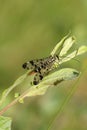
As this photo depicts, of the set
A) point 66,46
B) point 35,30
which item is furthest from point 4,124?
point 35,30

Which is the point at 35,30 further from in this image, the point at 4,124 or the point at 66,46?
the point at 4,124

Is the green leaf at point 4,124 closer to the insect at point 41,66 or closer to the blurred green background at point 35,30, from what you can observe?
A: the insect at point 41,66

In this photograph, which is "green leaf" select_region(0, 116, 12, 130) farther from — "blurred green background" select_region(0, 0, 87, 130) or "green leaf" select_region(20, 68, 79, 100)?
"blurred green background" select_region(0, 0, 87, 130)

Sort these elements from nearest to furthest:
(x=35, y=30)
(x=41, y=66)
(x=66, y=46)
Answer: (x=66, y=46), (x=41, y=66), (x=35, y=30)

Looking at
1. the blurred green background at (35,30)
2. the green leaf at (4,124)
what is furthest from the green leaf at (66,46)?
the blurred green background at (35,30)

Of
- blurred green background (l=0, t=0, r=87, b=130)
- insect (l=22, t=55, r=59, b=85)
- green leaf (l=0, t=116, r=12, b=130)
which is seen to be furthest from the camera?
blurred green background (l=0, t=0, r=87, b=130)

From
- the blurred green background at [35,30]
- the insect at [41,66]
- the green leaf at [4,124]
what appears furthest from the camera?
the blurred green background at [35,30]

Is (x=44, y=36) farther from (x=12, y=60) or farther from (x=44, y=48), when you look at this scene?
(x=12, y=60)

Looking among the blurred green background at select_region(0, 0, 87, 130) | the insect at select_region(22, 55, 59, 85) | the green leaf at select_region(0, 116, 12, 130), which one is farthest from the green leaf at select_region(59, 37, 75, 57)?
the blurred green background at select_region(0, 0, 87, 130)

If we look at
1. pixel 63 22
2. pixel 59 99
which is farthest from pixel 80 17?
pixel 59 99
